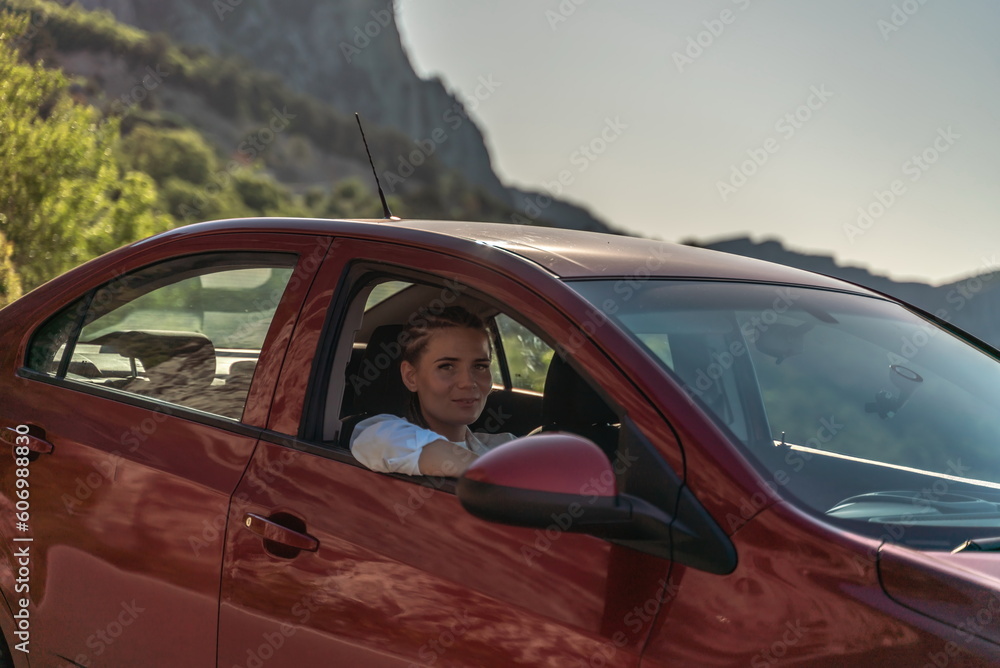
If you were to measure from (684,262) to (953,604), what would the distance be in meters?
1.03

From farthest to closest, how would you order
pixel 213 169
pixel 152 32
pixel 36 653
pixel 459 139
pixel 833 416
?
1. pixel 459 139
2. pixel 152 32
3. pixel 213 169
4. pixel 36 653
5. pixel 833 416

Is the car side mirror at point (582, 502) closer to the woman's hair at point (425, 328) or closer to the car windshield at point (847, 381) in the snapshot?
the car windshield at point (847, 381)

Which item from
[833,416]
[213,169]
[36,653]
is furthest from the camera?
[213,169]

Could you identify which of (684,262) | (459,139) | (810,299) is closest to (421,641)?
(684,262)

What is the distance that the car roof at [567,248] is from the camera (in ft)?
7.18

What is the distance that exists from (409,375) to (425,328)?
12 cm

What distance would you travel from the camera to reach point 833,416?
2.53 meters

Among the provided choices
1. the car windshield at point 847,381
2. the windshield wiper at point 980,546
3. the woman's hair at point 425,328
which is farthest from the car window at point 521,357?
the windshield wiper at point 980,546

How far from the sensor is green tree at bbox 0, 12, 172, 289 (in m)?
15.9

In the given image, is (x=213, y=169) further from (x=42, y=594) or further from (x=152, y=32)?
(x=42, y=594)

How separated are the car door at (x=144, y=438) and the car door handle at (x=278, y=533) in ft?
0.29

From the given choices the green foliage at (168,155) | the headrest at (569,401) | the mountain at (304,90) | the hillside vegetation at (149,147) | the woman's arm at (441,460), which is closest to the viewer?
the woman's arm at (441,460)

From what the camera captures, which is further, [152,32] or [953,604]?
[152,32]

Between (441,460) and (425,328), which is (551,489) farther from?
(425,328)
